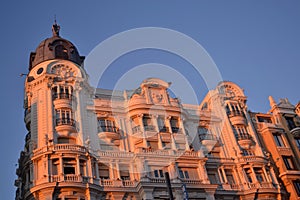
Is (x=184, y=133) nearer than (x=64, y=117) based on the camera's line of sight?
No

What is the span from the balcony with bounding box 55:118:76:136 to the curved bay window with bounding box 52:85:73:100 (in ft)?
10.7

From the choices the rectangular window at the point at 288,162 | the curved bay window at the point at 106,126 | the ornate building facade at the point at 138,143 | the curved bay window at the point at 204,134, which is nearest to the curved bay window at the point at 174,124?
the ornate building facade at the point at 138,143

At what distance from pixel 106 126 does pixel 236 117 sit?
725 inches

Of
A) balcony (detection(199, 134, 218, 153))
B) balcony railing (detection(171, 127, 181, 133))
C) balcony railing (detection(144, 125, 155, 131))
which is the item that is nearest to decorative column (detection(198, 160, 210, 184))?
balcony (detection(199, 134, 218, 153))

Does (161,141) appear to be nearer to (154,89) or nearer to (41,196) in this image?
(154,89)

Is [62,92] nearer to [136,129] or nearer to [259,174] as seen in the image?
[136,129]

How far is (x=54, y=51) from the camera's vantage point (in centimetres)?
5459

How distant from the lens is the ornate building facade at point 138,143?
43.8 metres

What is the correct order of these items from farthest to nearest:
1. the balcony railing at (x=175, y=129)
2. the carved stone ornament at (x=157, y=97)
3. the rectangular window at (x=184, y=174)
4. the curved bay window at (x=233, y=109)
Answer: the curved bay window at (x=233, y=109), the carved stone ornament at (x=157, y=97), the balcony railing at (x=175, y=129), the rectangular window at (x=184, y=174)

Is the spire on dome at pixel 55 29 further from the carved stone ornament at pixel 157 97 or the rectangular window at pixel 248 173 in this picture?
the rectangular window at pixel 248 173

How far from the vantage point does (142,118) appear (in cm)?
5150

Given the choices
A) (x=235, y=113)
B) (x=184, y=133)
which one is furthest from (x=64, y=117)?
(x=235, y=113)

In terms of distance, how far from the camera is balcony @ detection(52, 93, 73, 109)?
161 ft

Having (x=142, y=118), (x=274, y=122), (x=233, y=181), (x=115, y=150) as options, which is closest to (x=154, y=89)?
(x=142, y=118)
